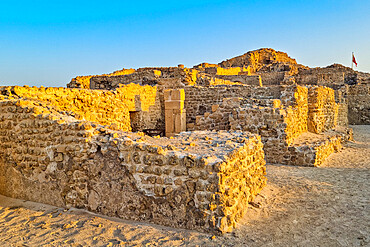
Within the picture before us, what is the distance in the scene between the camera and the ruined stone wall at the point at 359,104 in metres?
18.6

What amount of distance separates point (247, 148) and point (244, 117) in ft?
11.6

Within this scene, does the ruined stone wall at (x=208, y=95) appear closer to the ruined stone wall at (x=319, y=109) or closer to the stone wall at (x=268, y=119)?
the stone wall at (x=268, y=119)

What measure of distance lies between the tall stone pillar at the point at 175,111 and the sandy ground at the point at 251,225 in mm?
5107


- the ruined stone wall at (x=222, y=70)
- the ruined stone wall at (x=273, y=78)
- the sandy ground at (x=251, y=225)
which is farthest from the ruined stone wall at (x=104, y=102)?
the ruined stone wall at (x=273, y=78)

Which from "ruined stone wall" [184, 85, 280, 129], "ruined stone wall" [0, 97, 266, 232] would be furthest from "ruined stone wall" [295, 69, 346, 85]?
"ruined stone wall" [0, 97, 266, 232]

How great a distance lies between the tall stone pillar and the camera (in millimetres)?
10148

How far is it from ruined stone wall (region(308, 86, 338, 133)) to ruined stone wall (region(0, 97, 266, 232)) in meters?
6.46

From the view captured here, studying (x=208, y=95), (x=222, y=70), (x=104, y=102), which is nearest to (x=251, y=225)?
(x=104, y=102)

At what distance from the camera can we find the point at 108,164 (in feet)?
13.8

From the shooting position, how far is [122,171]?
4082 millimetres

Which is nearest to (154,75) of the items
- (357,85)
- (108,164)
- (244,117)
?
(244,117)

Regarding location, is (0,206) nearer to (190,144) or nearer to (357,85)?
(190,144)

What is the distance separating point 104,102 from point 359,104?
Result: 1785 centimetres

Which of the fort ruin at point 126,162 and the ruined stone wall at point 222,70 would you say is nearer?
the fort ruin at point 126,162
